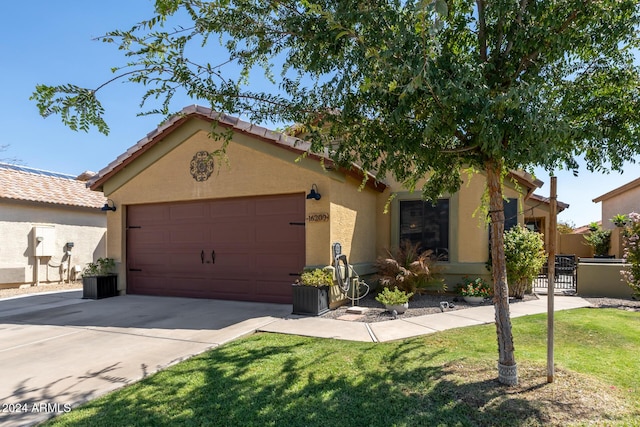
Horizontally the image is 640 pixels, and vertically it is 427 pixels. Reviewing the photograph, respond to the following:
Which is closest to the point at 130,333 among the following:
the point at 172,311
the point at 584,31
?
the point at 172,311

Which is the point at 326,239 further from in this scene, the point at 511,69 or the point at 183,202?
the point at 511,69

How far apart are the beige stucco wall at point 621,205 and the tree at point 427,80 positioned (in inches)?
781

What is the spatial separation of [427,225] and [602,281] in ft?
16.5

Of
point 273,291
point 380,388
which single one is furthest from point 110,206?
point 380,388

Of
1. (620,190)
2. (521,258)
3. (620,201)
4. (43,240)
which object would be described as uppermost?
(620,190)

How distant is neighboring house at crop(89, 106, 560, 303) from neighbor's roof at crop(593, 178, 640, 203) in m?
13.3

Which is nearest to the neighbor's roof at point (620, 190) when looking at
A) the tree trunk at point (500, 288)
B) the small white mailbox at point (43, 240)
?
the tree trunk at point (500, 288)

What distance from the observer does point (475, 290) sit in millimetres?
9047

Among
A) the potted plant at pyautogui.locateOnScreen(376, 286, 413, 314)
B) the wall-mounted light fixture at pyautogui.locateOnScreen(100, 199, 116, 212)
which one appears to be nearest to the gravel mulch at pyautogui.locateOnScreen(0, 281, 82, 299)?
the wall-mounted light fixture at pyautogui.locateOnScreen(100, 199, 116, 212)

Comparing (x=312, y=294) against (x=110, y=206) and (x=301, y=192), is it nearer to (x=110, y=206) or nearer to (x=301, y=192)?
(x=301, y=192)

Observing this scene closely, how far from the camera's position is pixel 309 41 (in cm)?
396

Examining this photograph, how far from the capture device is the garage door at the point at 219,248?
352 inches

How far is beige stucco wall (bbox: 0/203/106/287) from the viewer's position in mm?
12969

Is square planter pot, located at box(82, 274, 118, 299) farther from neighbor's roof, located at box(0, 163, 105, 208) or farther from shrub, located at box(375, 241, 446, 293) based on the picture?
shrub, located at box(375, 241, 446, 293)
